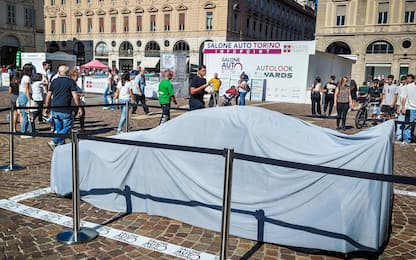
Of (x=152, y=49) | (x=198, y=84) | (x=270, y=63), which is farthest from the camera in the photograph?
(x=152, y=49)

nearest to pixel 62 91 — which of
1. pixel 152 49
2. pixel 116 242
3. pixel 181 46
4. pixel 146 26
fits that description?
pixel 116 242

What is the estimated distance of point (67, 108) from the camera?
7.11 metres

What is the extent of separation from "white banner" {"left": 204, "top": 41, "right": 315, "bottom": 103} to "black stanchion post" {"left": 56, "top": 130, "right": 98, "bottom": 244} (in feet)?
65.9

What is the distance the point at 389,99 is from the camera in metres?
11.5

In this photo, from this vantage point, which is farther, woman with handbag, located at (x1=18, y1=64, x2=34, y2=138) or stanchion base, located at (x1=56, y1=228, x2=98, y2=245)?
woman with handbag, located at (x1=18, y1=64, x2=34, y2=138)

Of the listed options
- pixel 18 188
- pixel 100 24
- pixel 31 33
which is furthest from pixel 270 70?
pixel 100 24

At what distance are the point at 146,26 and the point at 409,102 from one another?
50.9 m

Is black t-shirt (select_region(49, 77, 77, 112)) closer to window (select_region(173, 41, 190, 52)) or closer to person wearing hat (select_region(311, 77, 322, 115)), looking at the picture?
person wearing hat (select_region(311, 77, 322, 115))

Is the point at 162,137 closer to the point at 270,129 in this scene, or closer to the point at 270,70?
the point at 270,129

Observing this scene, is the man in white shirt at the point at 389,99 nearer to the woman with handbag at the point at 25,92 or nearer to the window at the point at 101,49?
the woman with handbag at the point at 25,92

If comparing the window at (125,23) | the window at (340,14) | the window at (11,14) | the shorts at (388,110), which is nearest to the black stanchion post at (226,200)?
the shorts at (388,110)

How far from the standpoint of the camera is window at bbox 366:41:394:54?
160 ft

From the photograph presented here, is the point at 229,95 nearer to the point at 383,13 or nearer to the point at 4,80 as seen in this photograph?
the point at 4,80

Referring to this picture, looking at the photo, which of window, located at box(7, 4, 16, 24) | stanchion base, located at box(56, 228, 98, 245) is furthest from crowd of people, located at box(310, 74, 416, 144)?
window, located at box(7, 4, 16, 24)
